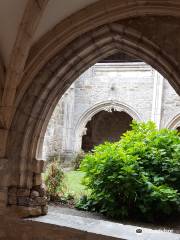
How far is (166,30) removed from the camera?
9.64ft

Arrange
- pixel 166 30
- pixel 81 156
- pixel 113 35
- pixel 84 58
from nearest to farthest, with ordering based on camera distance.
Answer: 1. pixel 166 30
2. pixel 113 35
3. pixel 84 58
4. pixel 81 156

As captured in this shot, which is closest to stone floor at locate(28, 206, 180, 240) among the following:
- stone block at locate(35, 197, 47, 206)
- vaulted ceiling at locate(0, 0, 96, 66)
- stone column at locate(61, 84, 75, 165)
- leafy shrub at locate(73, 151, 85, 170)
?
stone block at locate(35, 197, 47, 206)

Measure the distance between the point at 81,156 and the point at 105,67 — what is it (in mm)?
3627

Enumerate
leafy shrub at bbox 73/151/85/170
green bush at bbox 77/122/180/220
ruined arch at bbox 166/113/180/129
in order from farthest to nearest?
ruined arch at bbox 166/113/180/129, leafy shrub at bbox 73/151/85/170, green bush at bbox 77/122/180/220

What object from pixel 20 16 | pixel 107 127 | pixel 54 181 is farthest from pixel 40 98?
pixel 107 127

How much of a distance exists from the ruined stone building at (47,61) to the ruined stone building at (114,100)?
6.99m

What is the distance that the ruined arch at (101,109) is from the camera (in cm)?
1136

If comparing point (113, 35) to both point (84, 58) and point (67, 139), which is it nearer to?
point (84, 58)

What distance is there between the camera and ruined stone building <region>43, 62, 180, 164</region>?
428 inches

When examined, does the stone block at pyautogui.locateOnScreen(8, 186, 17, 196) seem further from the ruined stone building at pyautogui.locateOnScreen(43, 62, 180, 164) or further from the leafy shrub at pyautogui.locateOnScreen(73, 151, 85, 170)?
the ruined stone building at pyautogui.locateOnScreen(43, 62, 180, 164)

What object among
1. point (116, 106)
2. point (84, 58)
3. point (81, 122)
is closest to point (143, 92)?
point (116, 106)

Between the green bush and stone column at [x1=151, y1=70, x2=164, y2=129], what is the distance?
6146mm

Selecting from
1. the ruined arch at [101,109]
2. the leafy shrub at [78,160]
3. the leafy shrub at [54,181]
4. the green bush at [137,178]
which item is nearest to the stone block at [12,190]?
the green bush at [137,178]

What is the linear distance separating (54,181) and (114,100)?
6.87 metres
